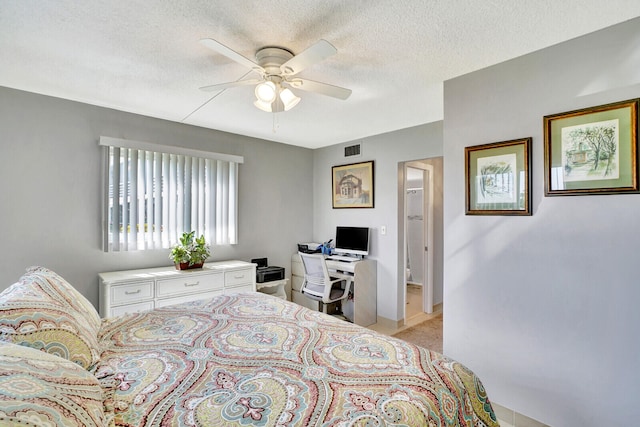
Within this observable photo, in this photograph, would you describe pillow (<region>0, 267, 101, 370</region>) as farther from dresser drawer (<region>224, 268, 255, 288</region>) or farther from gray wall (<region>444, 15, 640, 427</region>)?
gray wall (<region>444, 15, 640, 427</region>)

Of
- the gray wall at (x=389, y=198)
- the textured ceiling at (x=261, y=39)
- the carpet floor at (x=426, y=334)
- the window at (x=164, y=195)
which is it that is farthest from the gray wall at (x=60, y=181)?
the carpet floor at (x=426, y=334)

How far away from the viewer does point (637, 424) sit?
159 cm

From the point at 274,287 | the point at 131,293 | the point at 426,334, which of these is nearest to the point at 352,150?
the point at 274,287

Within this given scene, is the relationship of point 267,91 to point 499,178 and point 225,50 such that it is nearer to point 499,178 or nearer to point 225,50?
point 225,50

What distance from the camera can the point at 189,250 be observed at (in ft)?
10.9

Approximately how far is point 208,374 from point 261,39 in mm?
1792

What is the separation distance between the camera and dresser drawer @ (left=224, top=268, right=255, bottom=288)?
11.2 ft

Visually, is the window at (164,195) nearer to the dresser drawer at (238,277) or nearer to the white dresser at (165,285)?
the white dresser at (165,285)

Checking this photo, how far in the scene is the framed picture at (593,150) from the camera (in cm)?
162

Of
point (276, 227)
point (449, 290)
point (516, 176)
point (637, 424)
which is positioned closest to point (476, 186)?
point (516, 176)

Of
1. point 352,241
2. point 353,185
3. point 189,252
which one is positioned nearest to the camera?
point 189,252

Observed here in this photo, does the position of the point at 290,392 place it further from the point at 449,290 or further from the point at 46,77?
the point at 46,77

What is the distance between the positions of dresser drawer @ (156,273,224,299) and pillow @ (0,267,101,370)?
158cm

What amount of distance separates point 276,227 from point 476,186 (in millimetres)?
2852
